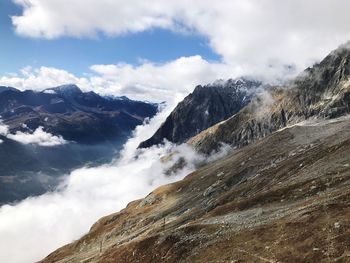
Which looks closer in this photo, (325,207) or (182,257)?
(325,207)

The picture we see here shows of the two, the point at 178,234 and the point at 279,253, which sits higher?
the point at 178,234

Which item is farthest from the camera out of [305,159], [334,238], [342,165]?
[305,159]

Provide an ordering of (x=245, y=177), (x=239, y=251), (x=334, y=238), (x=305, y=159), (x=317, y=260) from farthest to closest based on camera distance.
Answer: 1. (x=245, y=177)
2. (x=305, y=159)
3. (x=239, y=251)
4. (x=334, y=238)
5. (x=317, y=260)

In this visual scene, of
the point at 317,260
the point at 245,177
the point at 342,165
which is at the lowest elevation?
the point at 317,260

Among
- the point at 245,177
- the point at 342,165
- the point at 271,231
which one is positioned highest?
the point at 245,177

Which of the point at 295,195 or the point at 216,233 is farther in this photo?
the point at 295,195

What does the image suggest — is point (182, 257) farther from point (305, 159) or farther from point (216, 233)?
point (305, 159)

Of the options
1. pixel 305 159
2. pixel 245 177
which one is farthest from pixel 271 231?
pixel 245 177

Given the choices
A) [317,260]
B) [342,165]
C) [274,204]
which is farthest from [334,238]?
[342,165]

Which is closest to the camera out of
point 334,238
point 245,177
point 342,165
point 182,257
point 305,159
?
point 334,238
